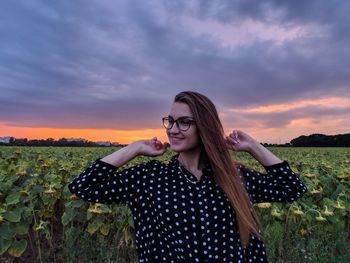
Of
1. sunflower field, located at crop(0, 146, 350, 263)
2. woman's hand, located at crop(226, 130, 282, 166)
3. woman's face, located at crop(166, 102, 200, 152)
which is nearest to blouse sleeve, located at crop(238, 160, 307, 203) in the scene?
woman's hand, located at crop(226, 130, 282, 166)

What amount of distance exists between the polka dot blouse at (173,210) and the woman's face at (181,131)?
0.64ft

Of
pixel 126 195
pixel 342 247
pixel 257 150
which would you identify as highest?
pixel 257 150

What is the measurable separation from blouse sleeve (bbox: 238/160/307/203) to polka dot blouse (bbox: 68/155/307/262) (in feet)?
0.28

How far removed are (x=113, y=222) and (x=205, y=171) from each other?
2752mm

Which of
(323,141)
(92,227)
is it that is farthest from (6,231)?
(323,141)

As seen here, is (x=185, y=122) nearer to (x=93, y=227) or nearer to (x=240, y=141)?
(x=240, y=141)

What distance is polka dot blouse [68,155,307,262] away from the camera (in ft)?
8.82

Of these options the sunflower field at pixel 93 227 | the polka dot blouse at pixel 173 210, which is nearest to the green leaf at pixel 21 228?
the sunflower field at pixel 93 227

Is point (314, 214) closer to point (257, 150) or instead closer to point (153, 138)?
point (257, 150)

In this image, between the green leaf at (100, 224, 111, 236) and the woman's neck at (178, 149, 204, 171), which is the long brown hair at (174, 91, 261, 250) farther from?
the green leaf at (100, 224, 111, 236)

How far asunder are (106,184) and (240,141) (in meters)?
0.95

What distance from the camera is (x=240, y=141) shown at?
10.0 ft

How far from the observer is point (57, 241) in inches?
237

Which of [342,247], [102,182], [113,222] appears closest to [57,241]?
[113,222]
